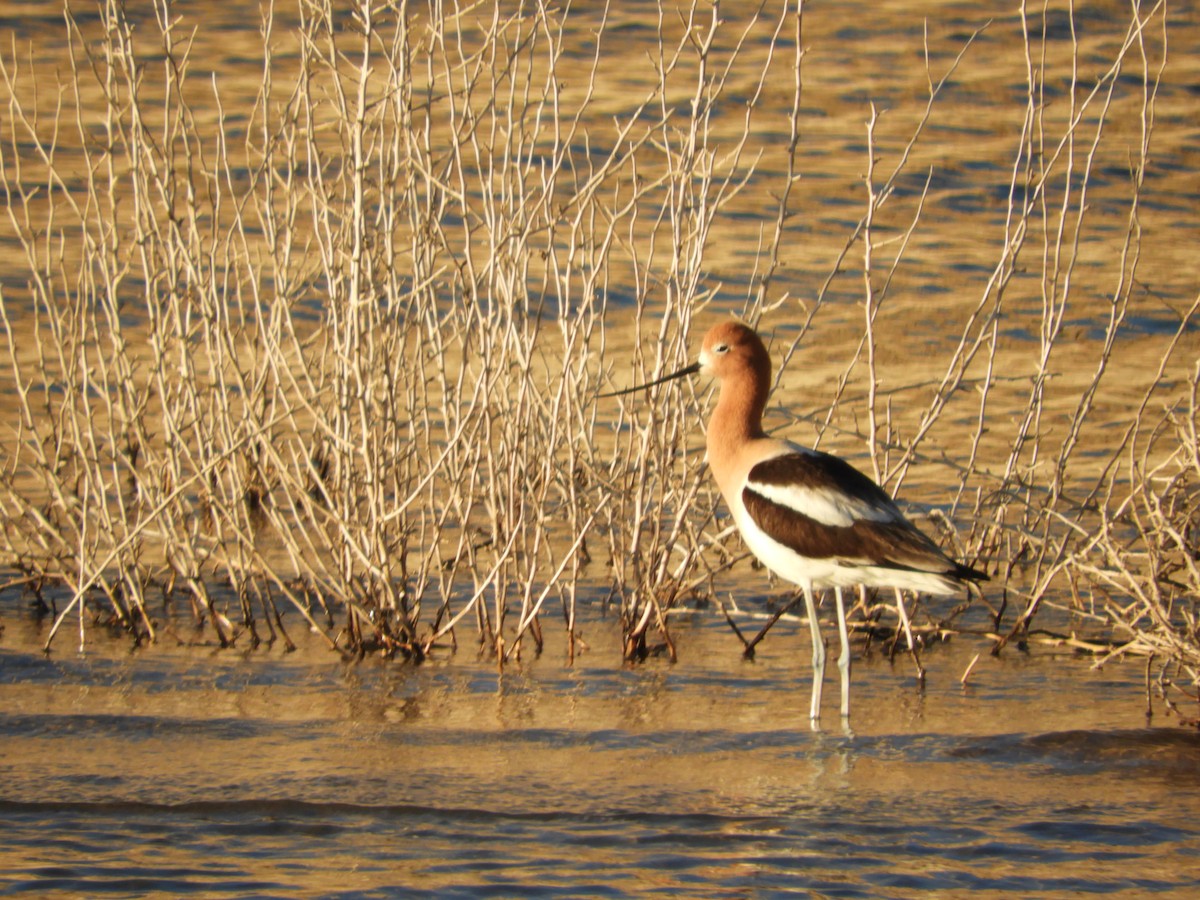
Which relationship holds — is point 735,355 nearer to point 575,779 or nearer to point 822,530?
point 822,530

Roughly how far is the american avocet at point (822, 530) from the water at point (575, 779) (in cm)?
45

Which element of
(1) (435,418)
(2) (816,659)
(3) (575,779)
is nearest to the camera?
(3) (575,779)

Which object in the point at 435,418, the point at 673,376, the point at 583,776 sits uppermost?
the point at 673,376

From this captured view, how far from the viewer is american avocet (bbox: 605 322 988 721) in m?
5.67

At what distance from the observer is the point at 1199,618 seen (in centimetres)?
579

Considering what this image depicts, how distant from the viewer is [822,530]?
5.71 metres

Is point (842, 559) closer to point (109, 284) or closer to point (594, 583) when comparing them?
point (594, 583)

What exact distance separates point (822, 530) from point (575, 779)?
1.23 metres

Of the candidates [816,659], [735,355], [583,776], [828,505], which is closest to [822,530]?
[828,505]

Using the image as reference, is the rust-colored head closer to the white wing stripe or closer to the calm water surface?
the white wing stripe

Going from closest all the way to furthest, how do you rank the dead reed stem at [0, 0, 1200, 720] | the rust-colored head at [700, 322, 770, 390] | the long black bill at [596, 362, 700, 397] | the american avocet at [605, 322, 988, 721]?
1. the american avocet at [605, 322, 988, 721]
2. the dead reed stem at [0, 0, 1200, 720]
3. the long black bill at [596, 362, 700, 397]
4. the rust-colored head at [700, 322, 770, 390]

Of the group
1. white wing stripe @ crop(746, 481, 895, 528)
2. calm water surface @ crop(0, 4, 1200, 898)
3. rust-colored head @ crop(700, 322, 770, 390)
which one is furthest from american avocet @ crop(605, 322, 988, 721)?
calm water surface @ crop(0, 4, 1200, 898)

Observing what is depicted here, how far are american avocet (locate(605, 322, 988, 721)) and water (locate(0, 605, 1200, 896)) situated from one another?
1.49 ft

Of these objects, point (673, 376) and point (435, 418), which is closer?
point (673, 376)
